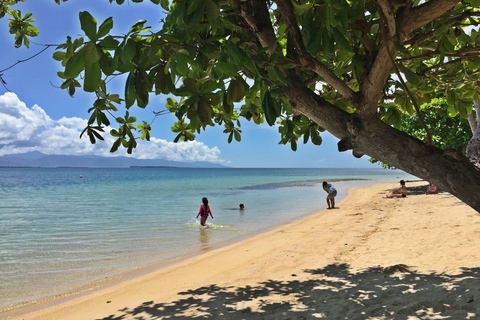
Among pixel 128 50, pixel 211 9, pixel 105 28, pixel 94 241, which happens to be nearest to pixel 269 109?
pixel 211 9

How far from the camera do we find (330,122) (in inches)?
104

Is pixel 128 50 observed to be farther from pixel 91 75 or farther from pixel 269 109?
Answer: pixel 269 109

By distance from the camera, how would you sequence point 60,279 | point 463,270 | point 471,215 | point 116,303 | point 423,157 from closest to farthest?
point 423,157 < point 463,270 < point 116,303 < point 60,279 < point 471,215

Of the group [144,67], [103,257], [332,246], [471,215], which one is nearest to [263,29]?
[144,67]

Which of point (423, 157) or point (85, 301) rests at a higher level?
point (423, 157)

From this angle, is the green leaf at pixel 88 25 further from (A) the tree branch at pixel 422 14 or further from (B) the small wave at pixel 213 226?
(B) the small wave at pixel 213 226

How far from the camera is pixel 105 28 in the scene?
1.74 m

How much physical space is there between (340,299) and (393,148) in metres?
2.76

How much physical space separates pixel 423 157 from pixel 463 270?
13.1 feet

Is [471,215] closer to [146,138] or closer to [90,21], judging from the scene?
[146,138]

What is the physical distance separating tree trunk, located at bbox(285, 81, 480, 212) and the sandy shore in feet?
6.51

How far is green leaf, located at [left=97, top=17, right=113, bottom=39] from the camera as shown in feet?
5.68

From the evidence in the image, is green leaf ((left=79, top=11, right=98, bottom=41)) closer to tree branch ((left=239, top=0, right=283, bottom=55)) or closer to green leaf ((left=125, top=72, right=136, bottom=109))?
green leaf ((left=125, top=72, right=136, bottom=109))

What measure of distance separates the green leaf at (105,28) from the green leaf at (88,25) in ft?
0.08
